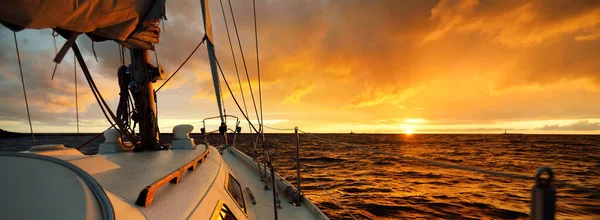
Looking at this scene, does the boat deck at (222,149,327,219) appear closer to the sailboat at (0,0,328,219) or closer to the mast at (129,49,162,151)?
the sailboat at (0,0,328,219)

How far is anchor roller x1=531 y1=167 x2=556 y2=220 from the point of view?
42.4 inches

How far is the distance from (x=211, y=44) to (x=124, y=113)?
87.7 inches

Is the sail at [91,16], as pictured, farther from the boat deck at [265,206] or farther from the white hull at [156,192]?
the boat deck at [265,206]

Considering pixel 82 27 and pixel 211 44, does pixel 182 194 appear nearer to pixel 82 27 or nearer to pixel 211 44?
pixel 82 27

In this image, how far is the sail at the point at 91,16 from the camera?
6.96 ft

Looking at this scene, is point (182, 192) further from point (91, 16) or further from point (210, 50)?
point (210, 50)

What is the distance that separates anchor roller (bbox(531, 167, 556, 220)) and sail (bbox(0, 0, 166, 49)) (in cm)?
332

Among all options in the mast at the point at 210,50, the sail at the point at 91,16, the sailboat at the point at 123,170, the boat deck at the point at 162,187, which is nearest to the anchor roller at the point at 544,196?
the sailboat at the point at 123,170

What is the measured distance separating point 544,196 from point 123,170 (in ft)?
11.6

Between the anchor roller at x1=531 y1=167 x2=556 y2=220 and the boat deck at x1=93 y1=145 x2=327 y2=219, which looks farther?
the boat deck at x1=93 y1=145 x2=327 y2=219

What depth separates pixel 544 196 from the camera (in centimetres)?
108

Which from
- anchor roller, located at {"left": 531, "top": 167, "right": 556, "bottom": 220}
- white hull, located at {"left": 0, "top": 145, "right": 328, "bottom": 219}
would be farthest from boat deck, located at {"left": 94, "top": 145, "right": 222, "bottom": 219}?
anchor roller, located at {"left": 531, "top": 167, "right": 556, "bottom": 220}

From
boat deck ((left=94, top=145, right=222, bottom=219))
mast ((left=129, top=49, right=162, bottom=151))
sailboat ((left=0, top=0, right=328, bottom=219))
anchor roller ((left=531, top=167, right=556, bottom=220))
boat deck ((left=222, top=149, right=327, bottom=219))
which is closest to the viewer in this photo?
anchor roller ((left=531, top=167, right=556, bottom=220))

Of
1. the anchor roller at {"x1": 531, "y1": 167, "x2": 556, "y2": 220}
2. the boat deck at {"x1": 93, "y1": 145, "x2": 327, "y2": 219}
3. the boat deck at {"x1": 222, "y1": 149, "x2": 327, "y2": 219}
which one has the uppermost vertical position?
the anchor roller at {"x1": 531, "y1": 167, "x2": 556, "y2": 220}
